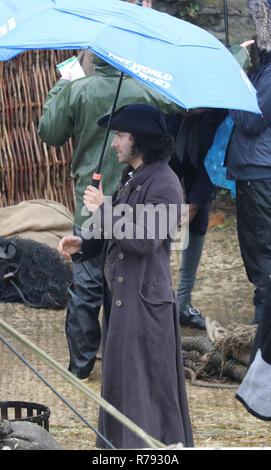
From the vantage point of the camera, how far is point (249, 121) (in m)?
5.25

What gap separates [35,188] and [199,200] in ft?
8.44

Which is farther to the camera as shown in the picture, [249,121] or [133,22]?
[249,121]

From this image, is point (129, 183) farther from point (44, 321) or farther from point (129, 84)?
point (44, 321)

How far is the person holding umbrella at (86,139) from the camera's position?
5047 millimetres

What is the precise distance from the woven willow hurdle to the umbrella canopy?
13.8 ft

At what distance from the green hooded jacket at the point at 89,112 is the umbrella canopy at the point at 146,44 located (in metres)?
1.20

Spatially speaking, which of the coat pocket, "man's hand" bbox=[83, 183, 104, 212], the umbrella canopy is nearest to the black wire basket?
the coat pocket

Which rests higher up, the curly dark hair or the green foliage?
the green foliage

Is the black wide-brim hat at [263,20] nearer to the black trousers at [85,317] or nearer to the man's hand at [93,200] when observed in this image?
the black trousers at [85,317]

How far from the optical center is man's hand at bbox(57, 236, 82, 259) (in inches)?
155

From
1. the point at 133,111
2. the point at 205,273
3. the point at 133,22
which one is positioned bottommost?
the point at 205,273

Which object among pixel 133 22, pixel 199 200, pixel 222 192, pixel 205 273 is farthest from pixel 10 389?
pixel 222 192

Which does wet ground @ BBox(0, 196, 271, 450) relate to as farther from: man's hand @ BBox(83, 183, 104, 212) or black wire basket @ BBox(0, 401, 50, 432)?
man's hand @ BBox(83, 183, 104, 212)

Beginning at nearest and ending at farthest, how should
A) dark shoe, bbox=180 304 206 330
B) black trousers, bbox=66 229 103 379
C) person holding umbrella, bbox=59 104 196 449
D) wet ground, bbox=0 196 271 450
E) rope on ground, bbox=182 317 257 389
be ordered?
person holding umbrella, bbox=59 104 196 449, wet ground, bbox=0 196 271 450, black trousers, bbox=66 229 103 379, rope on ground, bbox=182 317 257 389, dark shoe, bbox=180 304 206 330
